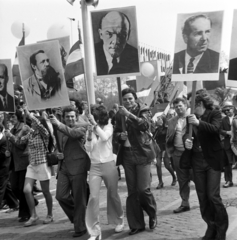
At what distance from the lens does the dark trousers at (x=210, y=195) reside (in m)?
5.13

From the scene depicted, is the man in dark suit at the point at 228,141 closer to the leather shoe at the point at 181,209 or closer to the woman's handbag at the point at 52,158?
the leather shoe at the point at 181,209

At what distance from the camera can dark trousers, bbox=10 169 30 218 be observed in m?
7.12

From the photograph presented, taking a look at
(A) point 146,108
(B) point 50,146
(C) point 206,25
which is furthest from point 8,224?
(C) point 206,25

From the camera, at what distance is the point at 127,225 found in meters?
6.32

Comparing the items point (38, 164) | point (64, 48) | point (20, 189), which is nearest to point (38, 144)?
point (38, 164)

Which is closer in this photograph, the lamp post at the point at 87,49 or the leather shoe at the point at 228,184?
the leather shoe at the point at 228,184

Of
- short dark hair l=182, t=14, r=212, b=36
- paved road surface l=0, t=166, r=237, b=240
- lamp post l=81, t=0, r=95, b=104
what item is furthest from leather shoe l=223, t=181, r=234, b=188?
short dark hair l=182, t=14, r=212, b=36

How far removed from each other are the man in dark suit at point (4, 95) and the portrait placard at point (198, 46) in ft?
9.97

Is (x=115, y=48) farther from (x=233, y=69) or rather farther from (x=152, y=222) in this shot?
(x=152, y=222)

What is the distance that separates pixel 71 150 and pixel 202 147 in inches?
74.5

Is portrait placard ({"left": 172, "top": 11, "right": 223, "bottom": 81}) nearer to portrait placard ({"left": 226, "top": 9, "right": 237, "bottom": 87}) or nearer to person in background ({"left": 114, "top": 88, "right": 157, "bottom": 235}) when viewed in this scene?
portrait placard ({"left": 226, "top": 9, "right": 237, "bottom": 87})

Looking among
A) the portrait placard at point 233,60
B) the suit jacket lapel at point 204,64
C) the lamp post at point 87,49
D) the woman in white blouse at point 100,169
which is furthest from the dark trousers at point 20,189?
the lamp post at point 87,49

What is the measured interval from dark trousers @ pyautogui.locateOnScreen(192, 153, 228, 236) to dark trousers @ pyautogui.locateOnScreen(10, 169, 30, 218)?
10.3 feet

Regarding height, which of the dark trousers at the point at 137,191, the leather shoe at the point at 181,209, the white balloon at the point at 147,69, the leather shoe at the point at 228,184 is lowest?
the leather shoe at the point at 228,184
